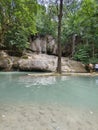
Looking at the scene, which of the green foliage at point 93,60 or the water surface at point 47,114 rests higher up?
the green foliage at point 93,60

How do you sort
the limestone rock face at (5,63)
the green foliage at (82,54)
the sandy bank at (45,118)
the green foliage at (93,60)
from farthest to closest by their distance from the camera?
1. the green foliage at (82,54)
2. the green foliage at (93,60)
3. the limestone rock face at (5,63)
4. the sandy bank at (45,118)

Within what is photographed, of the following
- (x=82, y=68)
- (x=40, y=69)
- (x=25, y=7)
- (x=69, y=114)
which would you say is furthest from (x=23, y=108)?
(x=82, y=68)

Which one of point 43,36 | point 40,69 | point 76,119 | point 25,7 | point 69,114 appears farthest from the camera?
point 43,36

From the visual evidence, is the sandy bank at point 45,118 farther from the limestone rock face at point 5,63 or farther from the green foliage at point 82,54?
the green foliage at point 82,54

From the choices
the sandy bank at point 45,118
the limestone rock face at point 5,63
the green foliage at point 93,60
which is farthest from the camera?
the green foliage at point 93,60

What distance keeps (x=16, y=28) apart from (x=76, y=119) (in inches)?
632

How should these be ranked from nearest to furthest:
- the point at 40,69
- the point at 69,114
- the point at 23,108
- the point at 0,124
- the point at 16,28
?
the point at 0,124
the point at 69,114
the point at 23,108
the point at 40,69
the point at 16,28

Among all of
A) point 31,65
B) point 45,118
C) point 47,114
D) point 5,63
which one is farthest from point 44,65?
point 45,118

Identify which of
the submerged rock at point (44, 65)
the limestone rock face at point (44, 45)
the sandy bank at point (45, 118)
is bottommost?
the sandy bank at point (45, 118)

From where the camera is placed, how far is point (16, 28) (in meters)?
18.8

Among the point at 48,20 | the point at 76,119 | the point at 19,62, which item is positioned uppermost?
the point at 48,20

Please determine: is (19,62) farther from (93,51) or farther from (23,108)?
(23,108)

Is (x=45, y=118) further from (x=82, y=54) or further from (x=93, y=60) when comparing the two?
(x=82, y=54)

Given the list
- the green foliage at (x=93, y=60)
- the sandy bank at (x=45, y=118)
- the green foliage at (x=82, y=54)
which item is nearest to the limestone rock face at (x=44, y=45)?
the green foliage at (x=82, y=54)
